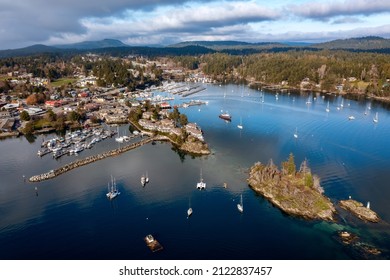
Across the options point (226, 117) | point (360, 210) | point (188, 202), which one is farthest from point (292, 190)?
point (226, 117)

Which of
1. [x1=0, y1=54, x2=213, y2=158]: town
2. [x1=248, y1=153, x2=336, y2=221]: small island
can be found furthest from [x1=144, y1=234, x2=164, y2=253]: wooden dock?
[x1=0, y1=54, x2=213, y2=158]: town

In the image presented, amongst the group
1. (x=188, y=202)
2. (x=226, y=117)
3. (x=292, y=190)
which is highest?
(x=292, y=190)

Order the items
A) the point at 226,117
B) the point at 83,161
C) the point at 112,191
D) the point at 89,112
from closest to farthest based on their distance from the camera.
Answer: the point at 112,191 → the point at 83,161 → the point at 226,117 → the point at 89,112

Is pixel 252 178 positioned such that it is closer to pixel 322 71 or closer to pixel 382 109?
pixel 382 109

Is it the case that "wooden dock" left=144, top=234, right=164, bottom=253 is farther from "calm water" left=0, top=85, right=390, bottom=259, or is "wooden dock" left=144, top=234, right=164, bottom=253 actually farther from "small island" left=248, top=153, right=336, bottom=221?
"small island" left=248, top=153, right=336, bottom=221

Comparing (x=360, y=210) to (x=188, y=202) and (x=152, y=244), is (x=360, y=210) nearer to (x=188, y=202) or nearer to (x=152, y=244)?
(x=188, y=202)

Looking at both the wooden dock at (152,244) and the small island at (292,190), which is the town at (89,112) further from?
the wooden dock at (152,244)
